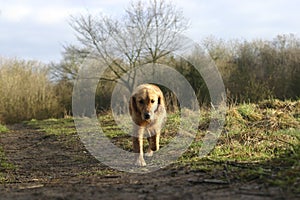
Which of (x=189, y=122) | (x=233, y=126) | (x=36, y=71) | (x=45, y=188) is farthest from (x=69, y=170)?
(x=36, y=71)

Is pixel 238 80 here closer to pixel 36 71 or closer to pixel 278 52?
pixel 278 52

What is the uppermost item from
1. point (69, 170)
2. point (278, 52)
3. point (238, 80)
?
point (278, 52)

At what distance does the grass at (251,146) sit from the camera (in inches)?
168

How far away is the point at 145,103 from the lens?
7.30 m

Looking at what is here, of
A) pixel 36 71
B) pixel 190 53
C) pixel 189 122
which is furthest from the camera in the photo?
pixel 36 71

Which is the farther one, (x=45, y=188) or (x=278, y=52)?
(x=278, y=52)

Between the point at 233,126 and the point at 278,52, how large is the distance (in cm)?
1695

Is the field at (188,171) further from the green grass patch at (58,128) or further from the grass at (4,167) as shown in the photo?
Answer: the green grass patch at (58,128)

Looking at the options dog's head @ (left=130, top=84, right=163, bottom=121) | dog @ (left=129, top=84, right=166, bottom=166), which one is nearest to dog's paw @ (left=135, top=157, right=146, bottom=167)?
dog @ (left=129, top=84, right=166, bottom=166)

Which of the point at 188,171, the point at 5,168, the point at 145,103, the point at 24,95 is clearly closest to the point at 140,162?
the point at 145,103

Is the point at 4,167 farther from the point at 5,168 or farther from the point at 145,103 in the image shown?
the point at 145,103

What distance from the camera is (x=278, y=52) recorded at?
2466 centimetres

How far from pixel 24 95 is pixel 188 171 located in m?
21.5

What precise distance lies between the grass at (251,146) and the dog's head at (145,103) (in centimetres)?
88
